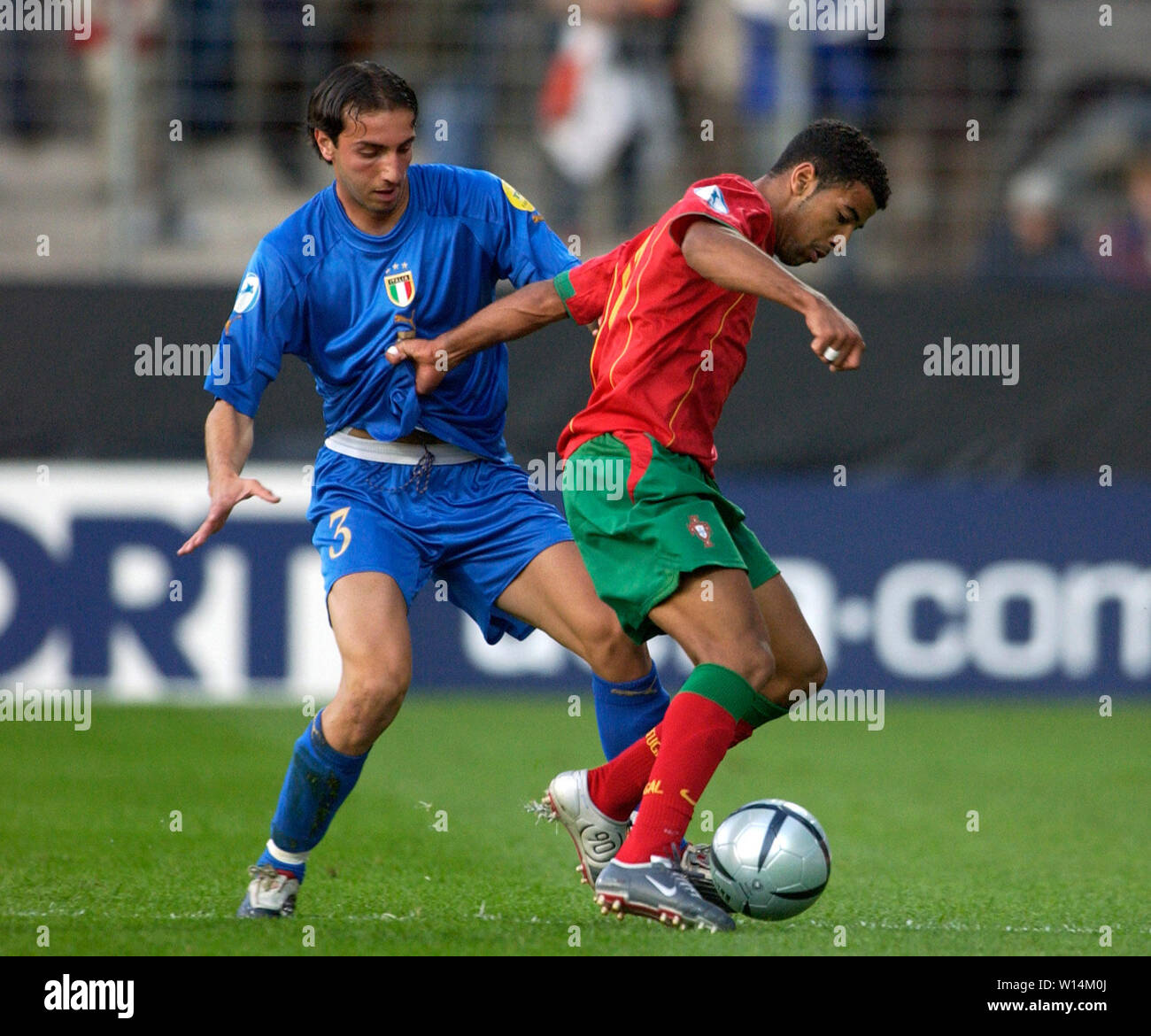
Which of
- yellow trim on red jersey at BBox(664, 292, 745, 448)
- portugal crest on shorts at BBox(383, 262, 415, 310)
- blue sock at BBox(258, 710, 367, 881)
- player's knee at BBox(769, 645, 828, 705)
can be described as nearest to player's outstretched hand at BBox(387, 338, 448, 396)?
portugal crest on shorts at BBox(383, 262, 415, 310)

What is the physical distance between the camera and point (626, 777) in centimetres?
533

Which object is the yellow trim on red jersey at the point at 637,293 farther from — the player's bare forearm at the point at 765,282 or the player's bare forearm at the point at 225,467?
the player's bare forearm at the point at 225,467

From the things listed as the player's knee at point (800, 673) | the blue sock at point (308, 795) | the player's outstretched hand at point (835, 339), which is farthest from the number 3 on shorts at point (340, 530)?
the player's outstretched hand at point (835, 339)

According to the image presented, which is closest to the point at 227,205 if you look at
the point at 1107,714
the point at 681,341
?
the point at 1107,714

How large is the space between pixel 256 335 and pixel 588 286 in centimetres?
100

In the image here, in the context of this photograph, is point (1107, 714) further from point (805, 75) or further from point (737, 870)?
point (737, 870)

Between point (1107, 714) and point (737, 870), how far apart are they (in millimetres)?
6361

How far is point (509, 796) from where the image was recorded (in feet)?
26.1

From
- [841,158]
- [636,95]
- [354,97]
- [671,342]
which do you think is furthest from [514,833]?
[636,95]

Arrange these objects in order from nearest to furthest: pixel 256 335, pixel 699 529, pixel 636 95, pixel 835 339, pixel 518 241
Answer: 1. pixel 835 339
2. pixel 699 529
3. pixel 256 335
4. pixel 518 241
5. pixel 636 95

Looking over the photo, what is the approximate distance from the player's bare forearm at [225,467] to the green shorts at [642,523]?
876 millimetres

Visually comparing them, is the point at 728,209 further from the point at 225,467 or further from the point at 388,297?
the point at 225,467

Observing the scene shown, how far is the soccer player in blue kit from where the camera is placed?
5.18 metres

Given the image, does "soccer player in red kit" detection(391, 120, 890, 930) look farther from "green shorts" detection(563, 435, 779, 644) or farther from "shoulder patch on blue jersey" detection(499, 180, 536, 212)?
"shoulder patch on blue jersey" detection(499, 180, 536, 212)
